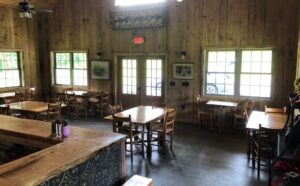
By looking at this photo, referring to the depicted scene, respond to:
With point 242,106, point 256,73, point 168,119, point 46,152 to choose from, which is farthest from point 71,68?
point 46,152

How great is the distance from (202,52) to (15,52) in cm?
664

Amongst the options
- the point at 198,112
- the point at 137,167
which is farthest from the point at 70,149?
the point at 198,112

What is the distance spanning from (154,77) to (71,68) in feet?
11.1

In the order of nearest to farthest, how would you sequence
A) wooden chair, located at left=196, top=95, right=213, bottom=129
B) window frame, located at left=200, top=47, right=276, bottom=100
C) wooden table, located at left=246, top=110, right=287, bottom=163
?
wooden table, located at left=246, top=110, right=287, bottom=163 < window frame, located at left=200, top=47, right=276, bottom=100 < wooden chair, located at left=196, top=95, right=213, bottom=129

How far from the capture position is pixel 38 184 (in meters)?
1.75

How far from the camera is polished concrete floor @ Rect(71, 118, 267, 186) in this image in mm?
3975

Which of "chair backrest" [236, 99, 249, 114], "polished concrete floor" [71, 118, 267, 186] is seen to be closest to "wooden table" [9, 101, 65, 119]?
"polished concrete floor" [71, 118, 267, 186]

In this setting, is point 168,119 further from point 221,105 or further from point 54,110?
point 54,110

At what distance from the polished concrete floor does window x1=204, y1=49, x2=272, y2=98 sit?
1.29m

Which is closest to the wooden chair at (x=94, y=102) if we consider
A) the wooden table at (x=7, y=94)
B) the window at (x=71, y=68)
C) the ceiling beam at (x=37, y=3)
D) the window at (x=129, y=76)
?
the window at (x=129, y=76)

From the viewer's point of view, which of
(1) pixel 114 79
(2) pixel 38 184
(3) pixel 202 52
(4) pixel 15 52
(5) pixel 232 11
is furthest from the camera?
(4) pixel 15 52

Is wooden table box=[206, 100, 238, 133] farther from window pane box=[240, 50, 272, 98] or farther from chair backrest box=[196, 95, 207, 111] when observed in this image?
window pane box=[240, 50, 272, 98]

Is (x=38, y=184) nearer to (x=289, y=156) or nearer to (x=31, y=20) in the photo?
(x=289, y=156)

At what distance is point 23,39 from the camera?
922 cm
